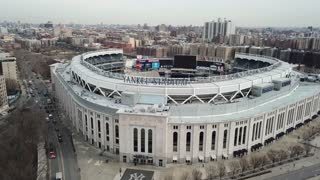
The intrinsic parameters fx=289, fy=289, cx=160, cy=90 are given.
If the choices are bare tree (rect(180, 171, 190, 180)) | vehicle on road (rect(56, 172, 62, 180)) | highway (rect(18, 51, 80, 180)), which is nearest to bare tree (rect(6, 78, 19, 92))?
highway (rect(18, 51, 80, 180))

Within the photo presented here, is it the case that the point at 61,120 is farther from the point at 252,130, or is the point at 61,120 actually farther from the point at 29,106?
the point at 252,130

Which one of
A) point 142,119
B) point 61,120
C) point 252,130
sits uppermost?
point 142,119

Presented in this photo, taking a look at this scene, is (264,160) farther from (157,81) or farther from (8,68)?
(8,68)

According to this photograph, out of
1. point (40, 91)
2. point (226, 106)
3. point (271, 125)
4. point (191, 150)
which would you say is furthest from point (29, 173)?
point (40, 91)

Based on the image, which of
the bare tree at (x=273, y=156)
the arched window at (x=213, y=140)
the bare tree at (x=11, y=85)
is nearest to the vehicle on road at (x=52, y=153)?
the arched window at (x=213, y=140)

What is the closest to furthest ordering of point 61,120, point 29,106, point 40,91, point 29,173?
1. point 29,173
2. point 61,120
3. point 29,106
4. point 40,91
